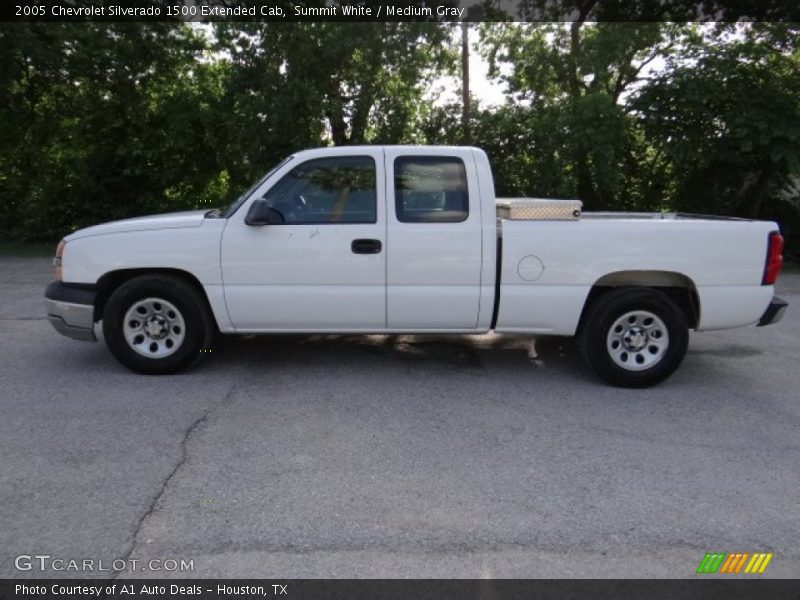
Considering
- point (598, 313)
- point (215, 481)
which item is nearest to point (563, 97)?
point (598, 313)

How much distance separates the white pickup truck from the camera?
545cm

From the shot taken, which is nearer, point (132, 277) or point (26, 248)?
point (132, 277)

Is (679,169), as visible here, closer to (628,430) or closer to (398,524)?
(628,430)

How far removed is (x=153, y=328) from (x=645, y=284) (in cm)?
410

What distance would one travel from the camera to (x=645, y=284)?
5578 millimetres

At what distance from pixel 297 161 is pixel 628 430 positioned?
3322mm

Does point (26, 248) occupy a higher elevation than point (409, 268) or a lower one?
lower

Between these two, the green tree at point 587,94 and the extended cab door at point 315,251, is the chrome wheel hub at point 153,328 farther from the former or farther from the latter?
the green tree at point 587,94

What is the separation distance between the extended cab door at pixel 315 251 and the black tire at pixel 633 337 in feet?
5.77

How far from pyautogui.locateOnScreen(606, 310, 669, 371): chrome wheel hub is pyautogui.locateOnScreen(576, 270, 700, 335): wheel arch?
0.86 feet

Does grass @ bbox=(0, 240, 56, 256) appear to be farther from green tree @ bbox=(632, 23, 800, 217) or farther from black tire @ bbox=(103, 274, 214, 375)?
green tree @ bbox=(632, 23, 800, 217)
